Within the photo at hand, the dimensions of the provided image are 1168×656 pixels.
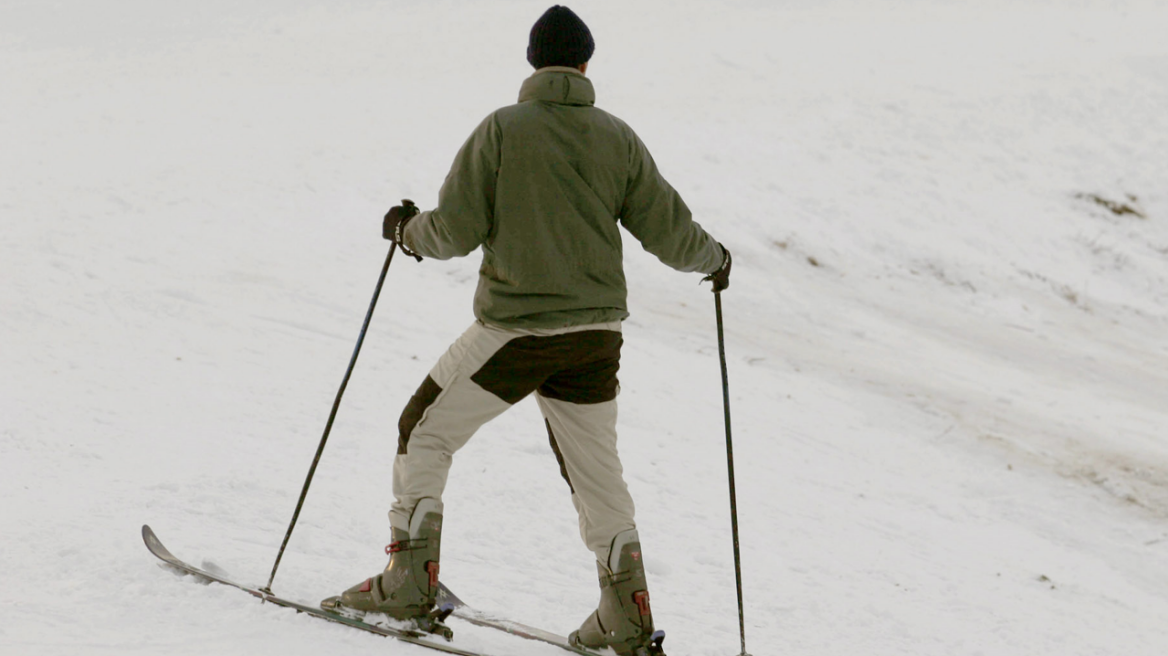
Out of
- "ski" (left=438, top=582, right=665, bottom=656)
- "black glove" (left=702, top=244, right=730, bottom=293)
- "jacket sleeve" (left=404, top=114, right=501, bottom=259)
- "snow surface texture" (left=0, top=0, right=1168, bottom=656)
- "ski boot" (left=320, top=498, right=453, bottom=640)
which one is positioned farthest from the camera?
"snow surface texture" (left=0, top=0, right=1168, bottom=656)

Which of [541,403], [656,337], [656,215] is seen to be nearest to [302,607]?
[541,403]

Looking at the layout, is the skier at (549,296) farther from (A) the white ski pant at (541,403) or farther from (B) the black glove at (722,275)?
(B) the black glove at (722,275)

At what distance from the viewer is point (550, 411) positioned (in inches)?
139

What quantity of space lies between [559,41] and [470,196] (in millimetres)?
602

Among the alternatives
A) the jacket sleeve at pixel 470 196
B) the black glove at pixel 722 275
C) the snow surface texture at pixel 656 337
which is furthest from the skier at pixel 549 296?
the snow surface texture at pixel 656 337

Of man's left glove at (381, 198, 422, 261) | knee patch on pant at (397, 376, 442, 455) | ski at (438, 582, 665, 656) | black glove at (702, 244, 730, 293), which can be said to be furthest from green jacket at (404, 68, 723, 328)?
ski at (438, 582, 665, 656)

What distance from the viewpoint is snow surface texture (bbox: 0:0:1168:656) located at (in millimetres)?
4660

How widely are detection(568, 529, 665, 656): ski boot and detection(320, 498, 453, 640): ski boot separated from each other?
0.57 meters

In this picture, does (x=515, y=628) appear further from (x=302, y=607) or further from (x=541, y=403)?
(x=541, y=403)

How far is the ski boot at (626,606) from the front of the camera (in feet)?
11.6

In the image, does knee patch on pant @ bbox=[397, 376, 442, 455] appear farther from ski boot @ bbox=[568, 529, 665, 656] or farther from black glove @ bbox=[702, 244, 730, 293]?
black glove @ bbox=[702, 244, 730, 293]

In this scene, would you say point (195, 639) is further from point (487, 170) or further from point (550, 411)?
point (487, 170)

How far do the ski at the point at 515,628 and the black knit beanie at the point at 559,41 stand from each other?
1.89 metres

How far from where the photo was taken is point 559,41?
3.28 meters
